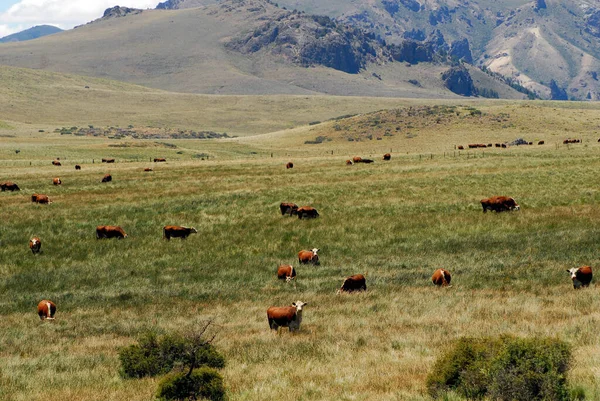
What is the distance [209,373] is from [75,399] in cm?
224

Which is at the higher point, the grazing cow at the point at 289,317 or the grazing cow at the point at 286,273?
the grazing cow at the point at 289,317

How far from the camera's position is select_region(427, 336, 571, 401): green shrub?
909cm

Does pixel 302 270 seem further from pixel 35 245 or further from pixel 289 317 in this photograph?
pixel 35 245

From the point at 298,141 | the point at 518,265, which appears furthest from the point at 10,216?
the point at 298,141

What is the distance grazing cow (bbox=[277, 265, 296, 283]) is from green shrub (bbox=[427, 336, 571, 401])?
40.8 feet

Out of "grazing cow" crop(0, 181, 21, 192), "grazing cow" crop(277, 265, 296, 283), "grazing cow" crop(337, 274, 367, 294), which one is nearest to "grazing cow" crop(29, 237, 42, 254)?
"grazing cow" crop(277, 265, 296, 283)

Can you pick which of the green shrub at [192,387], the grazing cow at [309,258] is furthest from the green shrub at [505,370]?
the grazing cow at [309,258]

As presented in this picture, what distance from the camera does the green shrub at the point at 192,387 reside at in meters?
10.2

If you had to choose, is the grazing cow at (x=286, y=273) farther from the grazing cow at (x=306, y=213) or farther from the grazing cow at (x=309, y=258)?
the grazing cow at (x=306, y=213)

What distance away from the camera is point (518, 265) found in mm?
22953

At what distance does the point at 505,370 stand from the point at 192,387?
15.8 feet

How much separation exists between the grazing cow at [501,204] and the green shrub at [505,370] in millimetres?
25027

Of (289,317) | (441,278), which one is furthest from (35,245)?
(441,278)

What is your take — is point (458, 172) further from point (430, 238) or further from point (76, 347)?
point (76, 347)
